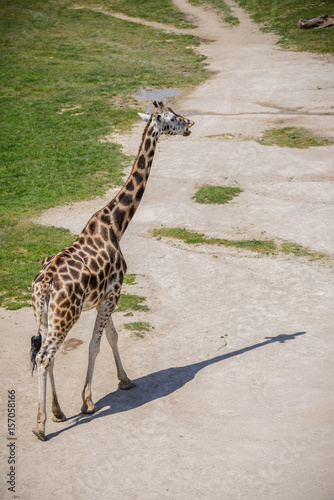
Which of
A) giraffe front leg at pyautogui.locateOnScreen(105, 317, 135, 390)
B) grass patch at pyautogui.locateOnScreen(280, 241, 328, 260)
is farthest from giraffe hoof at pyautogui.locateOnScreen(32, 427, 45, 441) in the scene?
grass patch at pyautogui.locateOnScreen(280, 241, 328, 260)

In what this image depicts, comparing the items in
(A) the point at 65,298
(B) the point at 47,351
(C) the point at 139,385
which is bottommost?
(C) the point at 139,385

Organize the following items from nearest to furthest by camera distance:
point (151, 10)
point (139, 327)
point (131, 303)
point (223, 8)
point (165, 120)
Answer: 1. point (165, 120)
2. point (139, 327)
3. point (131, 303)
4. point (223, 8)
5. point (151, 10)

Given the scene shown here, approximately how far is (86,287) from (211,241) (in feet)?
25.5

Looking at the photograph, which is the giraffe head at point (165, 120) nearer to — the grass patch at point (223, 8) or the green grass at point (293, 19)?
the green grass at point (293, 19)

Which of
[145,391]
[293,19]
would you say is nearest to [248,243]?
[145,391]

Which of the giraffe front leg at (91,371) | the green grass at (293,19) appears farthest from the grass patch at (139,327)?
the green grass at (293,19)

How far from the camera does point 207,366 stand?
38.0 feet

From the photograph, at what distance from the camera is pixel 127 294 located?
14.1 meters

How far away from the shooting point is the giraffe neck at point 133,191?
35.6 ft

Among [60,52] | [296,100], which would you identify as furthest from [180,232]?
[60,52]

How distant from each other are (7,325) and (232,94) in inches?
818

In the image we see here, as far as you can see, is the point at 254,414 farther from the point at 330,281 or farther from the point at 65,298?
the point at 330,281

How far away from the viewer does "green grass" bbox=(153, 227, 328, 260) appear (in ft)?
53.0

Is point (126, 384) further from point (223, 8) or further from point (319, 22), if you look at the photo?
point (223, 8)
